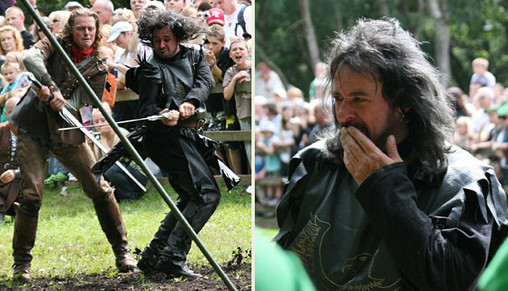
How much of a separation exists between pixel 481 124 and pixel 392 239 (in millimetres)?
6874

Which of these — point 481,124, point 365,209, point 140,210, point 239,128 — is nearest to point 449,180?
point 365,209

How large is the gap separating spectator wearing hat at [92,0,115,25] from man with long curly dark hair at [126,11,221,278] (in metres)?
0.27

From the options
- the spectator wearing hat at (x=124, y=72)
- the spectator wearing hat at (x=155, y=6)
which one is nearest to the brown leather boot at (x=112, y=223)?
the spectator wearing hat at (x=124, y=72)

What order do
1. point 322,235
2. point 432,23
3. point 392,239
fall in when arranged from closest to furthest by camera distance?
1. point 392,239
2. point 322,235
3. point 432,23

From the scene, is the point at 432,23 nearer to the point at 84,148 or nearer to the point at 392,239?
the point at 84,148

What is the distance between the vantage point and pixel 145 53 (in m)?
4.40

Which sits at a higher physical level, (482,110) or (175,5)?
(175,5)

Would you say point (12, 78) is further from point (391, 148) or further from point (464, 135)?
point (464, 135)

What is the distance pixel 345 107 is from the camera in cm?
231

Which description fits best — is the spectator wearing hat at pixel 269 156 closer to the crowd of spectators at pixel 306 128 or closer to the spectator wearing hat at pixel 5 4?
the crowd of spectators at pixel 306 128

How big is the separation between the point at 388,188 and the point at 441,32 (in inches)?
704

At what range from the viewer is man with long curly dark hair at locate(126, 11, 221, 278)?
439cm

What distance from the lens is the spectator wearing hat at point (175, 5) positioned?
14.6 feet

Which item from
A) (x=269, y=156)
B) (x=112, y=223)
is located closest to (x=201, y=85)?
(x=112, y=223)
